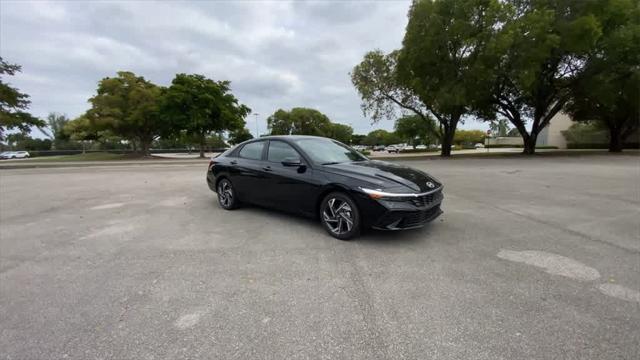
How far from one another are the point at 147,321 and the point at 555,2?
29.9 metres

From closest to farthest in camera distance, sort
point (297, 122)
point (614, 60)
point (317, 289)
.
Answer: point (317, 289), point (614, 60), point (297, 122)

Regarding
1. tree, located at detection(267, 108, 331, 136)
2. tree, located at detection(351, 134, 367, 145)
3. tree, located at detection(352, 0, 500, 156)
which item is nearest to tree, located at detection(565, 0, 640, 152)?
tree, located at detection(352, 0, 500, 156)

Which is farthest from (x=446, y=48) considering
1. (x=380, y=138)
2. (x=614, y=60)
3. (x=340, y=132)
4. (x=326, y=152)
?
(x=380, y=138)

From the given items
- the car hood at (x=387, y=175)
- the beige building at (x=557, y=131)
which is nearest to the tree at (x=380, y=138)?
the beige building at (x=557, y=131)

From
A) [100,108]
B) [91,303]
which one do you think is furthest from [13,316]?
[100,108]

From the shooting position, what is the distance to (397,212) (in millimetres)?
3980

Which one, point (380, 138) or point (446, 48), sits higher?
point (446, 48)

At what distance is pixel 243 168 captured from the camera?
590 centimetres

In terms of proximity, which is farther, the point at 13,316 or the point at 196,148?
the point at 196,148

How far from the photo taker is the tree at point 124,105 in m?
34.0

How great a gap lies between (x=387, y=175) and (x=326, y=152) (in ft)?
4.25

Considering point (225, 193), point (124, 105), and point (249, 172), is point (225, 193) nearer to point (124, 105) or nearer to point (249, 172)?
point (249, 172)

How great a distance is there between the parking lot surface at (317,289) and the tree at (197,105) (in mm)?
29144

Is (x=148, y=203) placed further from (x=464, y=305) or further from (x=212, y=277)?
(x=464, y=305)
